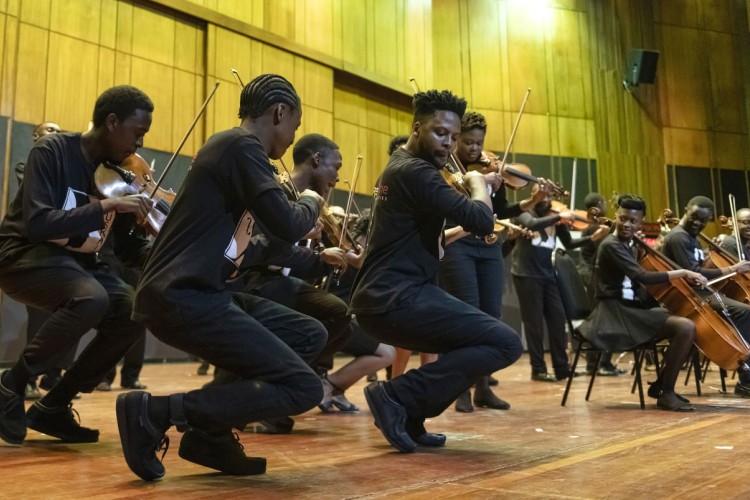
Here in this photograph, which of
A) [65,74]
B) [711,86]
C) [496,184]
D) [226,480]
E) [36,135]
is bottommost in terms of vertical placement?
[226,480]

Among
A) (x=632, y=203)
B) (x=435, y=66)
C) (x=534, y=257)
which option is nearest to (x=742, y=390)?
(x=632, y=203)

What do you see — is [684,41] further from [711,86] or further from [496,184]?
[496,184]

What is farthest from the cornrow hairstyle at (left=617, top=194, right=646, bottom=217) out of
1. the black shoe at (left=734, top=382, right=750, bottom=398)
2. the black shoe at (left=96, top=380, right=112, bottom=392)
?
the black shoe at (left=96, top=380, right=112, bottom=392)

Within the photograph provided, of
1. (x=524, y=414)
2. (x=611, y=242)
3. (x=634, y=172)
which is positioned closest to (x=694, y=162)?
(x=634, y=172)

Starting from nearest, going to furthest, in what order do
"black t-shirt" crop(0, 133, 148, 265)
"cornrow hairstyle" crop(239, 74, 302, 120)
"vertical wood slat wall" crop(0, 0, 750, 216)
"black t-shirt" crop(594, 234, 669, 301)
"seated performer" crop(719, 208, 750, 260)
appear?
"cornrow hairstyle" crop(239, 74, 302, 120), "black t-shirt" crop(0, 133, 148, 265), "black t-shirt" crop(594, 234, 669, 301), "seated performer" crop(719, 208, 750, 260), "vertical wood slat wall" crop(0, 0, 750, 216)

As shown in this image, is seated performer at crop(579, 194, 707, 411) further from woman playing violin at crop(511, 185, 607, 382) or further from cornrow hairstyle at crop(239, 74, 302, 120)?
cornrow hairstyle at crop(239, 74, 302, 120)

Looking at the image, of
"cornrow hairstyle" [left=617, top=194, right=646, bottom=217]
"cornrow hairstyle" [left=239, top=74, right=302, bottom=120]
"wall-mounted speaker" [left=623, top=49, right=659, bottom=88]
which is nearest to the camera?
"cornrow hairstyle" [left=239, top=74, right=302, bottom=120]

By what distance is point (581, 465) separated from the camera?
2.40 metres

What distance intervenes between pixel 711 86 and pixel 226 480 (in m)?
13.0

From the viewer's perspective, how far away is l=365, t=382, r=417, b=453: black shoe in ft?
8.98

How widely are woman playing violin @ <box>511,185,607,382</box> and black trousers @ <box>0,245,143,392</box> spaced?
4042 mm

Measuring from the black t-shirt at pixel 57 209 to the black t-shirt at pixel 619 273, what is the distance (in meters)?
2.80

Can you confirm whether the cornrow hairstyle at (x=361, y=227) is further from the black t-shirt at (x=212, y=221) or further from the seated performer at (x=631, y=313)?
the black t-shirt at (x=212, y=221)

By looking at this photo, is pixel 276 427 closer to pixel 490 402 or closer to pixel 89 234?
pixel 89 234
